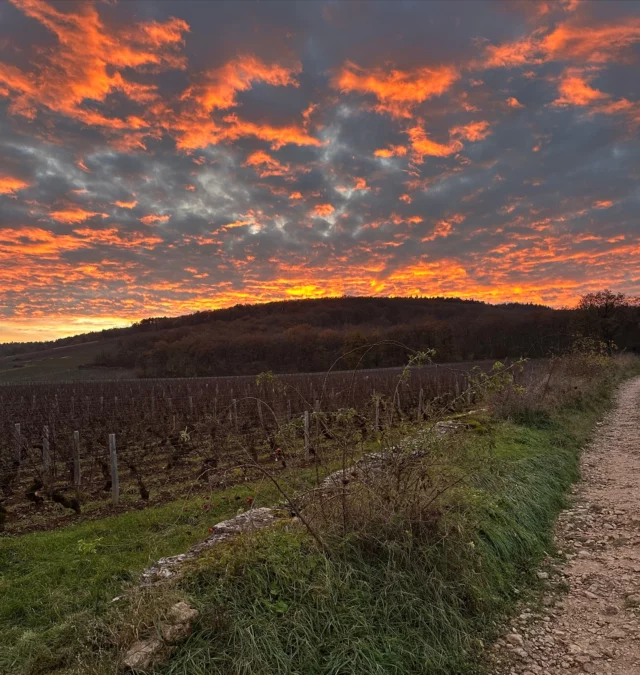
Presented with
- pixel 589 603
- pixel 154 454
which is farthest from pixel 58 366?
pixel 589 603

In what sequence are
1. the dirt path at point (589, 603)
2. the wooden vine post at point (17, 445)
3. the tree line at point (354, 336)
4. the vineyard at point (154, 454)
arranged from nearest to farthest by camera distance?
the dirt path at point (589, 603) → the vineyard at point (154, 454) → the wooden vine post at point (17, 445) → the tree line at point (354, 336)

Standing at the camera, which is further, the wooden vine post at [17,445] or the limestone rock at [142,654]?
the wooden vine post at [17,445]

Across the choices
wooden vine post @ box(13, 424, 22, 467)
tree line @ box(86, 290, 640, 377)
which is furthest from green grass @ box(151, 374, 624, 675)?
tree line @ box(86, 290, 640, 377)

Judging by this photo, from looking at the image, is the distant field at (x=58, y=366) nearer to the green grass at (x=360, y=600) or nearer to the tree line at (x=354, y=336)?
the tree line at (x=354, y=336)

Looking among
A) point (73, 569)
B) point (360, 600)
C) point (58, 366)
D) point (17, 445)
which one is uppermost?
point (360, 600)

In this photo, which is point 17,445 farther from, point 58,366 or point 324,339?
point 58,366

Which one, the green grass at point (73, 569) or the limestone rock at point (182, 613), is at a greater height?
the limestone rock at point (182, 613)

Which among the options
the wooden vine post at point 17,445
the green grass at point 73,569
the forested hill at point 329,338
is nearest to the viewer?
the green grass at point 73,569

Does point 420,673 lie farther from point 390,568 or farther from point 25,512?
point 25,512

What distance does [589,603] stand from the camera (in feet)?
12.3

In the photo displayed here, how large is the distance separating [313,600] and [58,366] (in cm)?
9159

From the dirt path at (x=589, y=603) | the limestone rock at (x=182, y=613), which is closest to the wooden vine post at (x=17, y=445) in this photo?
the limestone rock at (x=182, y=613)

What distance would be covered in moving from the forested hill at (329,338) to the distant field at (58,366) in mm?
3274

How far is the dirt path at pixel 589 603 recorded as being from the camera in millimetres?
3094
